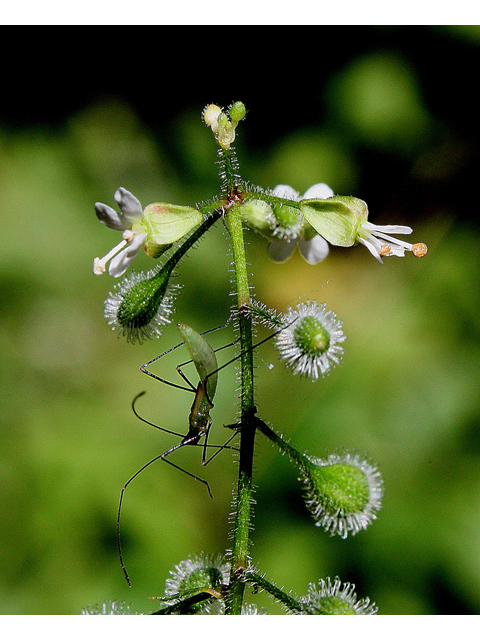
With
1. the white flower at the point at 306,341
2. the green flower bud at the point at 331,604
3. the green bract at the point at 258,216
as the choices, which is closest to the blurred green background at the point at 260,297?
the green bract at the point at 258,216

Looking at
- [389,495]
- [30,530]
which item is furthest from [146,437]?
[389,495]

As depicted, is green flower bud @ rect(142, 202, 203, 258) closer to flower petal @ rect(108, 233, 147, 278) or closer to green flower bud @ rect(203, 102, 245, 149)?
flower petal @ rect(108, 233, 147, 278)

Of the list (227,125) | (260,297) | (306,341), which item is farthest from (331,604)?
(260,297)

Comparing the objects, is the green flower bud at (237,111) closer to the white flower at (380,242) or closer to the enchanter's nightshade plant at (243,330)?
the enchanter's nightshade plant at (243,330)

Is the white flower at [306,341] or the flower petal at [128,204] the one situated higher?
the flower petal at [128,204]

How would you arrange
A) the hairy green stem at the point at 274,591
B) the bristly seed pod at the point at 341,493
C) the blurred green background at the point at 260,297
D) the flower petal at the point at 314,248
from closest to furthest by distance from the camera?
the hairy green stem at the point at 274,591
the bristly seed pod at the point at 341,493
the flower petal at the point at 314,248
the blurred green background at the point at 260,297

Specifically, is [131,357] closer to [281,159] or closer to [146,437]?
[146,437]
